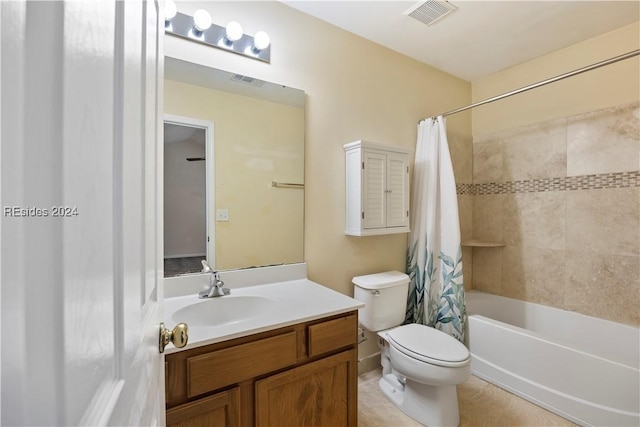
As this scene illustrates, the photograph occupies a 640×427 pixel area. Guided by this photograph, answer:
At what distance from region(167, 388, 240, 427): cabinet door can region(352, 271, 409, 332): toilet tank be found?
1020 millimetres

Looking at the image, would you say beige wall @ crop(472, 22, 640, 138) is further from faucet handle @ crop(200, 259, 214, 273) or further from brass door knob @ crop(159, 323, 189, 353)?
brass door knob @ crop(159, 323, 189, 353)

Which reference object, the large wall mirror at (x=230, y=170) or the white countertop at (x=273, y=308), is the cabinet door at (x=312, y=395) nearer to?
the white countertop at (x=273, y=308)

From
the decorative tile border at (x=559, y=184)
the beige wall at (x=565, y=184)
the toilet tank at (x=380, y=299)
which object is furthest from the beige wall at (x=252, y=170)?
the beige wall at (x=565, y=184)

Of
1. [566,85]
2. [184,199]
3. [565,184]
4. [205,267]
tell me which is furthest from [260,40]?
[565,184]

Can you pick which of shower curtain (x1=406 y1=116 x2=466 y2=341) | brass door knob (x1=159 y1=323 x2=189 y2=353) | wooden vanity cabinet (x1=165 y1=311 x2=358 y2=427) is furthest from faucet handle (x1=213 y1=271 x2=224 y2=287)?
shower curtain (x1=406 y1=116 x2=466 y2=341)

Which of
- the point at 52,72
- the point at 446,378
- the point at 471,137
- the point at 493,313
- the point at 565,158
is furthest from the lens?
the point at 471,137

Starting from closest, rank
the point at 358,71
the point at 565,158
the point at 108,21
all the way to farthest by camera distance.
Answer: the point at 108,21, the point at 358,71, the point at 565,158

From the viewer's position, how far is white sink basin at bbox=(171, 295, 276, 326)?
1.29 metres

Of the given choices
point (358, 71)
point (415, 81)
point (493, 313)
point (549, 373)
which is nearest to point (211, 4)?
point (358, 71)

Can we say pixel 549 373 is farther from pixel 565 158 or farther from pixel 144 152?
pixel 144 152

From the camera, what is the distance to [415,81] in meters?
2.36

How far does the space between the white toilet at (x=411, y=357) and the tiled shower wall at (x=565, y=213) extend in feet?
3.96

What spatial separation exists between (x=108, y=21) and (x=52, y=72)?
17 centimetres

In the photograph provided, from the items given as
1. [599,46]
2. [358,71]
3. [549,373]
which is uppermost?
[599,46]
